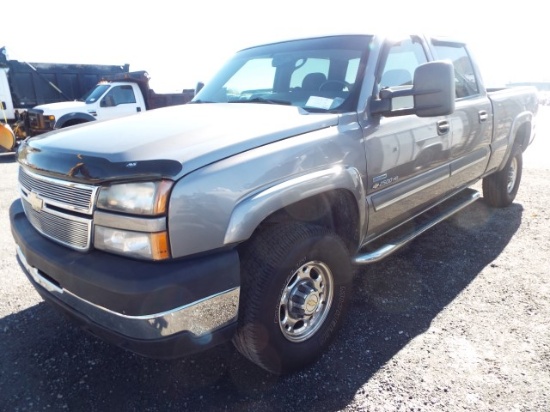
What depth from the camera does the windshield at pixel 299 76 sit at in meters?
2.66

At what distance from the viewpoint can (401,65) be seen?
3027 millimetres

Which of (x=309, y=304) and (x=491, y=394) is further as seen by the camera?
(x=309, y=304)

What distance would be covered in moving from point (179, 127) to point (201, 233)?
0.71m

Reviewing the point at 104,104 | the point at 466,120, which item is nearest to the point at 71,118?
the point at 104,104

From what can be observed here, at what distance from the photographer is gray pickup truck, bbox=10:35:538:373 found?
1.71m

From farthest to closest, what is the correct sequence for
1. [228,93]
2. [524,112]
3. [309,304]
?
[524,112]
[228,93]
[309,304]

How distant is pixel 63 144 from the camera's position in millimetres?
2111

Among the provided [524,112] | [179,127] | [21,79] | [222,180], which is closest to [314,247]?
[222,180]

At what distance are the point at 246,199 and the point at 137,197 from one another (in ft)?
1.53

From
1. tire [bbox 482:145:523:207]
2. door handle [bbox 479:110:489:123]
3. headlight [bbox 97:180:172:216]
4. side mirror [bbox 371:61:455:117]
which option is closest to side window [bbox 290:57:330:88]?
side mirror [bbox 371:61:455:117]

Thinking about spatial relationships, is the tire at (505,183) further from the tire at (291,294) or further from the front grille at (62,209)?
the front grille at (62,209)

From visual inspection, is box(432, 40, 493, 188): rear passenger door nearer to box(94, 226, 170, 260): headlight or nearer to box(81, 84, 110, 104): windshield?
box(94, 226, 170, 260): headlight

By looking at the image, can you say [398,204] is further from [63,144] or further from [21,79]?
[21,79]

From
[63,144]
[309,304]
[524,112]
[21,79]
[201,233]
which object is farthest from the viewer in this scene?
[21,79]
